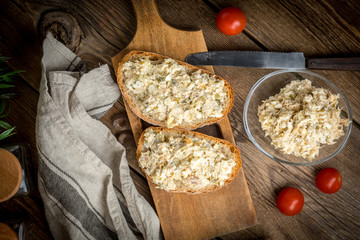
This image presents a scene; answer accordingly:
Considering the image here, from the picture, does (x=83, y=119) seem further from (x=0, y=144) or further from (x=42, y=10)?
(x=42, y=10)

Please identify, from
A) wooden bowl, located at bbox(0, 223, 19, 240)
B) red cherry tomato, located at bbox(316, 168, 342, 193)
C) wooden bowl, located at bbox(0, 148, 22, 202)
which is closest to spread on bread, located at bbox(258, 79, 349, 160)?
red cherry tomato, located at bbox(316, 168, 342, 193)

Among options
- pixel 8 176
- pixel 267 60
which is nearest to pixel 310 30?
pixel 267 60

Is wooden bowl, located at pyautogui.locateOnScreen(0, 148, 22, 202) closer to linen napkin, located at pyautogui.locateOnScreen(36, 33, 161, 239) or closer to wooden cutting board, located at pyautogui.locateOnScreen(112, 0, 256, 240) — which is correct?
linen napkin, located at pyautogui.locateOnScreen(36, 33, 161, 239)

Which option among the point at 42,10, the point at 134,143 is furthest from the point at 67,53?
the point at 134,143

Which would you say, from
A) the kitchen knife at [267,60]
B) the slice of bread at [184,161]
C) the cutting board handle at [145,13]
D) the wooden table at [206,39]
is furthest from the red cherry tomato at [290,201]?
the cutting board handle at [145,13]

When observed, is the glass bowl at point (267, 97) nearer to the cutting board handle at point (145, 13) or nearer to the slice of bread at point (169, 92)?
the slice of bread at point (169, 92)

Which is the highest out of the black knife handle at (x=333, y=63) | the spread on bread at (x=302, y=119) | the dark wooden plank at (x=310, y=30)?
the dark wooden plank at (x=310, y=30)
